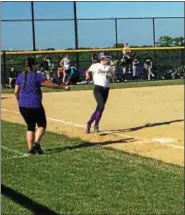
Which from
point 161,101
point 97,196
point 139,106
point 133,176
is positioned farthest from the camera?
point 161,101

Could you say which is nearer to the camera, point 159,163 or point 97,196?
point 97,196

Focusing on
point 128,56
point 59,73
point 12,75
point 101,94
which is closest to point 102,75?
point 101,94

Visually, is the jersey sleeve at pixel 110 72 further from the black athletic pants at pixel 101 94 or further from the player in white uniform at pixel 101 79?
the black athletic pants at pixel 101 94

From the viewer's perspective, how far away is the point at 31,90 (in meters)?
9.90

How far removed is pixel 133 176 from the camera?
25.7 feet

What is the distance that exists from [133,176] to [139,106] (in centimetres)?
1128

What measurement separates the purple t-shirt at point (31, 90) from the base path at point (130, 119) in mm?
1871

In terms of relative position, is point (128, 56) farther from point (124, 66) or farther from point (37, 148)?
point (37, 148)

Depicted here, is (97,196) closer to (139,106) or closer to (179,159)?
(179,159)

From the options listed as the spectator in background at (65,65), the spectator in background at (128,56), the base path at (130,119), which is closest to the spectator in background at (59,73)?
the spectator in background at (65,65)

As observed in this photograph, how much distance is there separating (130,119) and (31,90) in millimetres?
6007

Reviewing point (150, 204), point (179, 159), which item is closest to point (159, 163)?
point (179, 159)

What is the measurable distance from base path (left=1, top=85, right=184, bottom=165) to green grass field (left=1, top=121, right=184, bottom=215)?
0.95 m

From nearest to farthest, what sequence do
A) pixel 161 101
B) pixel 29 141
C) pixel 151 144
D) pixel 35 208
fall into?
pixel 35 208
pixel 29 141
pixel 151 144
pixel 161 101
